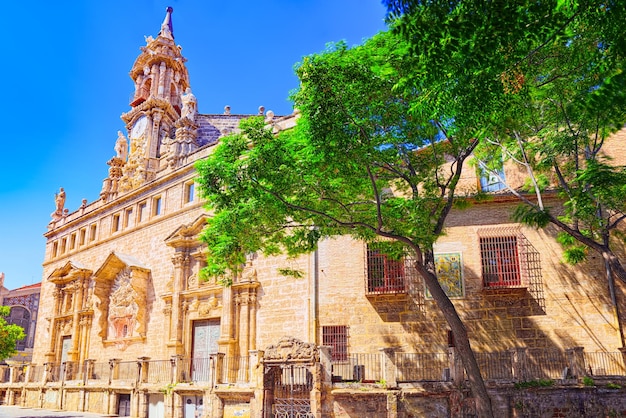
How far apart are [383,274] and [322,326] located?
259cm

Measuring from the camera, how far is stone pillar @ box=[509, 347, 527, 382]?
13038mm

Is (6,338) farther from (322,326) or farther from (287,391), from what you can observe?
(287,391)

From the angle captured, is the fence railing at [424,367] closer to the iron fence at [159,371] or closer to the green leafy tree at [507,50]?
the iron fence at [159,371]

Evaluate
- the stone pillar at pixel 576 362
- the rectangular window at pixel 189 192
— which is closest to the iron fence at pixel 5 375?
the rectangular window at pixel 189 192

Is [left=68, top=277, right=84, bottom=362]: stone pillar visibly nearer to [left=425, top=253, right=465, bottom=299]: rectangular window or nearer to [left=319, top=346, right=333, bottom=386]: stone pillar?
[left=319, top=346, right=333, bottom=386]: stone pillar

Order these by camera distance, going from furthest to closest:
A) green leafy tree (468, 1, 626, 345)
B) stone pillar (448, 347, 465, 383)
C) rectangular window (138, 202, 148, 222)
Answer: rectangular window (138, 202, 148, 222), stone pillar (448, 347, 465, 383), green leafy tree (468, 1, 626, 345)

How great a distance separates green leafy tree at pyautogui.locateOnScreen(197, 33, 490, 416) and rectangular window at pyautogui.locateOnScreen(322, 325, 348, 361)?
435 centimetres

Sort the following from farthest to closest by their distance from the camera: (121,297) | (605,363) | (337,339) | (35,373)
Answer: (35,373)
(121,297)
(337,339)
(605,363)

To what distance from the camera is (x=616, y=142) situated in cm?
1627

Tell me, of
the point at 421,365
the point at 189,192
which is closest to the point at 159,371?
the point at 189,192

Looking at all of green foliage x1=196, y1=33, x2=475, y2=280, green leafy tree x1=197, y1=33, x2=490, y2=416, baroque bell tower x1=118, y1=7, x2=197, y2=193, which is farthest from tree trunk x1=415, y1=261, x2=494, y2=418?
baroque bell tower x1=118, y1=7, x2=197, y2=193

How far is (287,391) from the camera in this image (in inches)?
543

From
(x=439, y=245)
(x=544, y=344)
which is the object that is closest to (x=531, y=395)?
(x=544, y=344)

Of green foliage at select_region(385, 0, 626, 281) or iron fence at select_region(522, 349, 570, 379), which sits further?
iron fence at select_region(522, 349, 570, 379)
